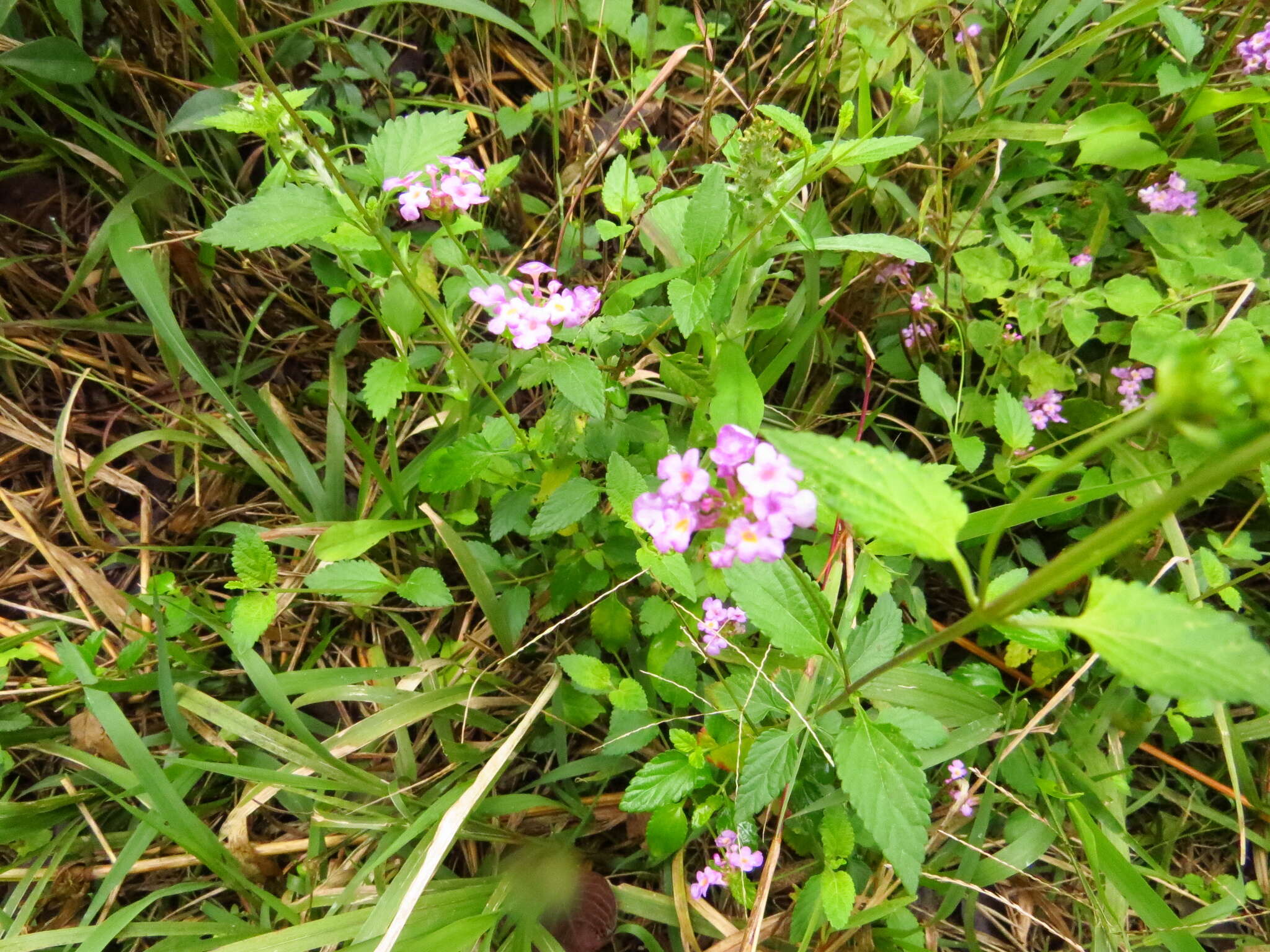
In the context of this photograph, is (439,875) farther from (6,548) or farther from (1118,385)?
(1118,385)

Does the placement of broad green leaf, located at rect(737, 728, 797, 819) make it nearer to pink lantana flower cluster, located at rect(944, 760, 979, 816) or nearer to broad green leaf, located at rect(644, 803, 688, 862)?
broad green leaf, located at rect(644, 803, 688, 862)

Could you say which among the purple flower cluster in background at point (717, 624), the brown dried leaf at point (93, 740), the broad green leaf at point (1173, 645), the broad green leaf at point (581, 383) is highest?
the broad green leaf at point (1173, 645)

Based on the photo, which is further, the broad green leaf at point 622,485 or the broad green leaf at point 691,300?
the broad green leaf at point 622,485

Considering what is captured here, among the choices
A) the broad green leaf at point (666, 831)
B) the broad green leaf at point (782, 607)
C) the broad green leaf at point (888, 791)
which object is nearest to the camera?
the broad green leaf at point (888, 791)

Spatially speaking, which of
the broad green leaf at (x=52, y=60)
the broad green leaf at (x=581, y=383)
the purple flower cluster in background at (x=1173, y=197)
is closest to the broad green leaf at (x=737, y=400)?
the broad green leaf at (x=581, y=383)

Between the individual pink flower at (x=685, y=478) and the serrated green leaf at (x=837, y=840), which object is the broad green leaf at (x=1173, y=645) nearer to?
the individual pink flower at (x=685, y=478)

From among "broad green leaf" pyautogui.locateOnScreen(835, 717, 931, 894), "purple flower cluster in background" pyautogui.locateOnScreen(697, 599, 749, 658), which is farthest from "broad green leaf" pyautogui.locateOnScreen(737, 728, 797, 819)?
"purple flower cluster in background" pyautogui.locateOnScreen(697, 599, 749, 658)

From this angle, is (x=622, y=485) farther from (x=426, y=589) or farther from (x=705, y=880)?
(x=705, y=880)
